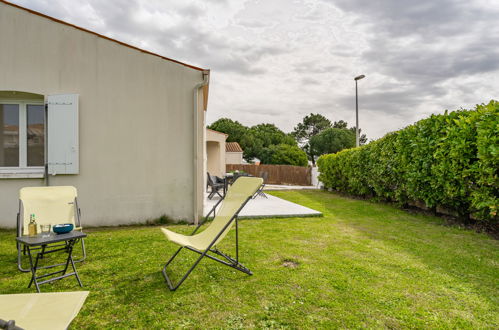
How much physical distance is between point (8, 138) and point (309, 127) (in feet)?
195

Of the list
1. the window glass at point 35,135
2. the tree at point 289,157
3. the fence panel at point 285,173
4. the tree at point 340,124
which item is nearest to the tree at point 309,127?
the tree at point 340,124

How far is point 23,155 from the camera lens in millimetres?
5855

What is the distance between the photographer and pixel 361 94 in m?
17.6

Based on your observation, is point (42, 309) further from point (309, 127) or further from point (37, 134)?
point (309, 127)

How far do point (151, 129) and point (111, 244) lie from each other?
2.50 meters

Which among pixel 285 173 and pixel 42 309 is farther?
pixel 285 173

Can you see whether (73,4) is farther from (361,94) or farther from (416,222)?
(361,94)

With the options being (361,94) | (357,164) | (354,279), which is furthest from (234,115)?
(354,279)

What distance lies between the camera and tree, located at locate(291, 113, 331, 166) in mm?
61062

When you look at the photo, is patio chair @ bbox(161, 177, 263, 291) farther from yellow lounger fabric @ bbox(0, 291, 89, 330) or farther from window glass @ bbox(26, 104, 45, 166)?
window glass @ bbox(26, 104, 45, 166)

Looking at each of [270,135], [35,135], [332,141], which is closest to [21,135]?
[35,135]

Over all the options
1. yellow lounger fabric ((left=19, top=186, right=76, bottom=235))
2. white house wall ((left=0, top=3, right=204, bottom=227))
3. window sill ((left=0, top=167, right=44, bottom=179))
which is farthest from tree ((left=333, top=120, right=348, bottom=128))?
yellow lounger fabric ((left=19, top=186, right=76, bottom=235))

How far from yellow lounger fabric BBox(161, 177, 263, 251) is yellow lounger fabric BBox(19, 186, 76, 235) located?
1.55 metres

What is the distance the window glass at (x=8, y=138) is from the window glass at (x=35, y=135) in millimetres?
214
